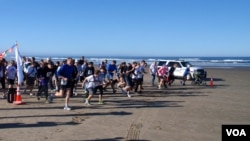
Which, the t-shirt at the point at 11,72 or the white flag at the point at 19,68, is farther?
the t-shirt at the point at 11,72

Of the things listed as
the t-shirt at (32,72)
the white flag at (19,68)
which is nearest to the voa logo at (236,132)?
the white flag at (19,68)

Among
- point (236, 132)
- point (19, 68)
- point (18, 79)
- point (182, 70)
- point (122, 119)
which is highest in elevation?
point (19, 68)

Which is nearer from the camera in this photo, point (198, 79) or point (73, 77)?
point (73, 77)

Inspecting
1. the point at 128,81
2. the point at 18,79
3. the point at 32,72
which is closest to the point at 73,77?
the point at 18,79

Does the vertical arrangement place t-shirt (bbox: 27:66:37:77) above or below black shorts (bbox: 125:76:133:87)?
above

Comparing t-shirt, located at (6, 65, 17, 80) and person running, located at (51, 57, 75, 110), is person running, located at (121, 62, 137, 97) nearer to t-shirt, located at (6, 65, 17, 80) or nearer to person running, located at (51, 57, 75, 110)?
person running, located at (51, 57, 75, 110)

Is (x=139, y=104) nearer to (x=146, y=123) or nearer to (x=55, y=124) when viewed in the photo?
(x=146, y=123)

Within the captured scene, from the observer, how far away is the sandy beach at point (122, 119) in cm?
925

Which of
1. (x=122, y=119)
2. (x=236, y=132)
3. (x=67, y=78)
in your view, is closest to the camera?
(x=236, y=132)

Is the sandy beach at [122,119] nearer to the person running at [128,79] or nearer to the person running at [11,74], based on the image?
the person running at [11,74]

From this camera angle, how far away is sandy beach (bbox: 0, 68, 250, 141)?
30.3 feet

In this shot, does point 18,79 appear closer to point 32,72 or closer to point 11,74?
point 11,74

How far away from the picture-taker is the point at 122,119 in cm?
1141

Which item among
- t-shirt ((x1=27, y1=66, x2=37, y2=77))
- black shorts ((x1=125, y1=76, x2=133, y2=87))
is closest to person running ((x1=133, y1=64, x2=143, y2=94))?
black shorts ((x1=125, y1=76, x2=133, y2=87))
